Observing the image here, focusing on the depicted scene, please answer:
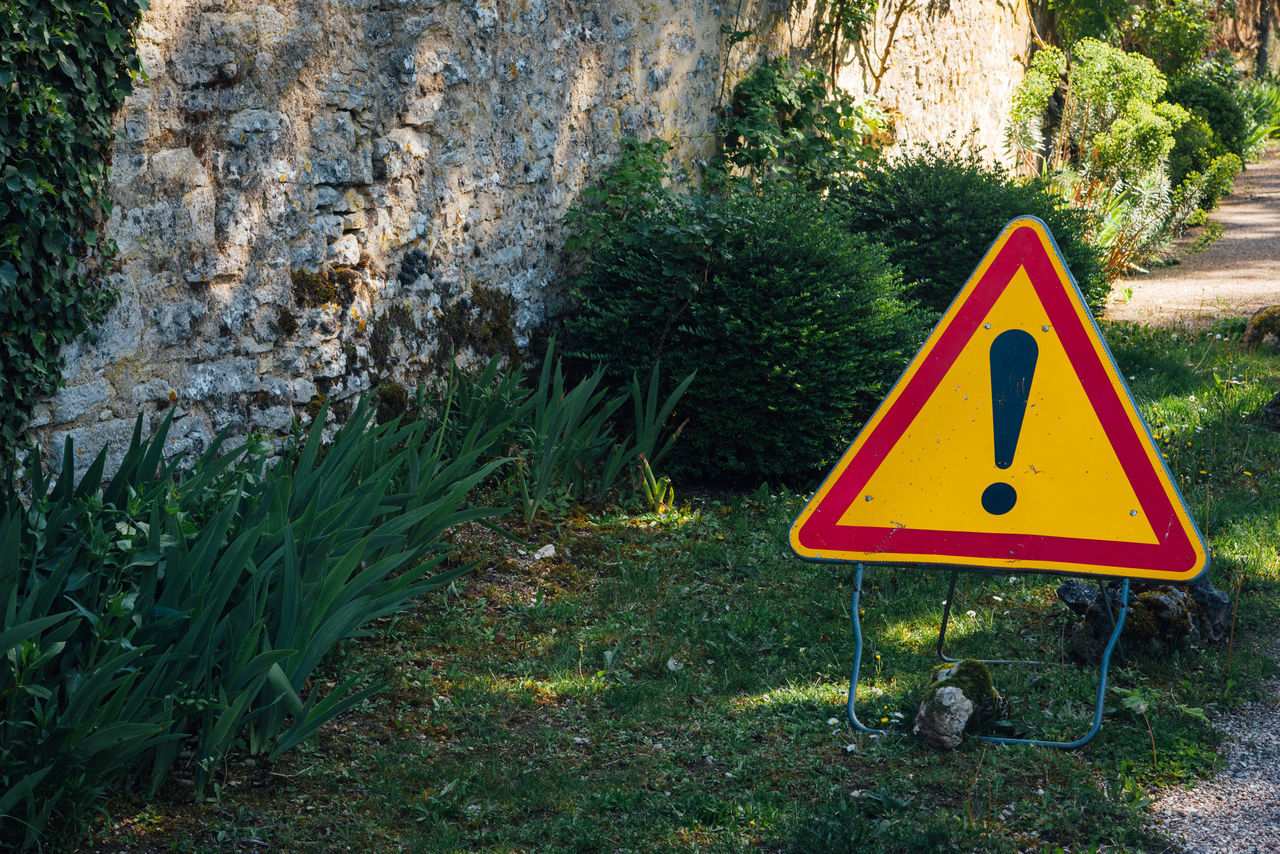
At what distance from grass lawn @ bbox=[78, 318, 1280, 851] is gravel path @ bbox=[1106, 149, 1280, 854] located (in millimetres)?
68

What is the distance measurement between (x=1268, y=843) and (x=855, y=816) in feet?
2.75

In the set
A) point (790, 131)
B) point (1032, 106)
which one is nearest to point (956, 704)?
point (790, 131)

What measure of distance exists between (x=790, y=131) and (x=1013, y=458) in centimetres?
473

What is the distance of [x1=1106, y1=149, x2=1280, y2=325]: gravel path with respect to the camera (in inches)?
306

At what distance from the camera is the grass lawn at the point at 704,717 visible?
222 cm

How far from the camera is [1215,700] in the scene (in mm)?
2750

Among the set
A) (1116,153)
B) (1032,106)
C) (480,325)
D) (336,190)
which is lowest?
(480,325)

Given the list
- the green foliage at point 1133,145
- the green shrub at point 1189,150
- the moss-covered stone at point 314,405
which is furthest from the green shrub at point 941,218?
the green shrub at point 1189,150

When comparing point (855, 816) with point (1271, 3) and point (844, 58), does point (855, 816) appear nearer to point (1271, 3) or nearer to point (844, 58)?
point (844, 58)

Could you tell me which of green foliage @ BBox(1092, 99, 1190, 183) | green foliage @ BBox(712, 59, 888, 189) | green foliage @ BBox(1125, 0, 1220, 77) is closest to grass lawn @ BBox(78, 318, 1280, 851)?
green foliage @ BBox(712, 59, 888, 189)

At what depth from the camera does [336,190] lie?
387 cm

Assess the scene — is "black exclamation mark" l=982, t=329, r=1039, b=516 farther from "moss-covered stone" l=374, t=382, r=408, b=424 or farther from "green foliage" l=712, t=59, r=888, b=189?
"green foliage" l=712, t=59, r=888, b=189

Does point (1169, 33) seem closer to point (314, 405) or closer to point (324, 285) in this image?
point (324, 285)

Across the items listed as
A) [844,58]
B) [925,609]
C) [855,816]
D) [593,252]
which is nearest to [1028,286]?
[855,816]
